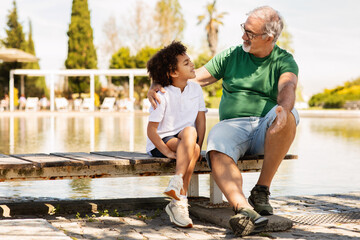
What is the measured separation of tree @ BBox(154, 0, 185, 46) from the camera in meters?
49.3

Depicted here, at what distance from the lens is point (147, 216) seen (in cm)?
427

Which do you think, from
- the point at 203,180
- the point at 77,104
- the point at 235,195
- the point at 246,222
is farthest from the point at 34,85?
the point at 246,222

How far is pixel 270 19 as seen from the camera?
13.2 feet

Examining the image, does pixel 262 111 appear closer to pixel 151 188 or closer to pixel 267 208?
pixel 267 208

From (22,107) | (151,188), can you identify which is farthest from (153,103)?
(22,107)

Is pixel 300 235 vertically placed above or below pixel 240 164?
below

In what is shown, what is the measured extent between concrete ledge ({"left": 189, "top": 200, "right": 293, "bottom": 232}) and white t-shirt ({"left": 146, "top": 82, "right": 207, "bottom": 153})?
0.52 meters

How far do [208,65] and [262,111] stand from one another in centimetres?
55

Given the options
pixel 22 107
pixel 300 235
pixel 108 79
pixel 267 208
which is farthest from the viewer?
pixel 108 79

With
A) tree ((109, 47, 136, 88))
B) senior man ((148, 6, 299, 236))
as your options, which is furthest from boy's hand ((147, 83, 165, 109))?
tree ((109, 47, 136, 88))

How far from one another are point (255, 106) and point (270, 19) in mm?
571

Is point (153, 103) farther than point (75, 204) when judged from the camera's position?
No

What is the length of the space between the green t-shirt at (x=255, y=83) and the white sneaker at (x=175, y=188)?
657 mm

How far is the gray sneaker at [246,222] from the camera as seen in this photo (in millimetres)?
3430
